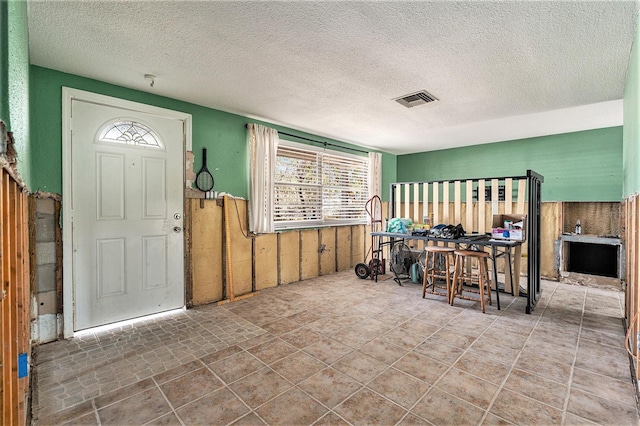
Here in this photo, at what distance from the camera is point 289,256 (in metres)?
4.95

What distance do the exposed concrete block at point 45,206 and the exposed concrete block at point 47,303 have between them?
0.76 metres

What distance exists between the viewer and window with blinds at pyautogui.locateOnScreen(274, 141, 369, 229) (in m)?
4.88

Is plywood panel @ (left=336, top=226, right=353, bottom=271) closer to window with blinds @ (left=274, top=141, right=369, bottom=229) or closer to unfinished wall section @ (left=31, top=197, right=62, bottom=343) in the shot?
window with blinds @ (left=274, top=141, right=369, bottom=229)

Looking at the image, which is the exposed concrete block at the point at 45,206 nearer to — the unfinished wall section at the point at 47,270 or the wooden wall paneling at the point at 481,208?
the unfinished wall section at the point at 47,270

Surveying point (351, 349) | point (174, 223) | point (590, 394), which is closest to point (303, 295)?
point (351, 349)

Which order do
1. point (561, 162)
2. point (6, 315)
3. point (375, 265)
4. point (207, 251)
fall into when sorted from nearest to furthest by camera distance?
point (6, 315) → point (207, 251) → point (375, 265) → point (561, 162)

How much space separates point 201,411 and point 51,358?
65.6 inches

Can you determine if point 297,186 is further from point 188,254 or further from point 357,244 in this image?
point 188,254

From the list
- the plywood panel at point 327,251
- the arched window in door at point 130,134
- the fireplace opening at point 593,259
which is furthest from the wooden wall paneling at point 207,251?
the fireplace opening at point 593,259

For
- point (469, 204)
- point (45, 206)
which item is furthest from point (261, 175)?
point (469, 204)

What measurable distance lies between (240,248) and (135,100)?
86.6 inches

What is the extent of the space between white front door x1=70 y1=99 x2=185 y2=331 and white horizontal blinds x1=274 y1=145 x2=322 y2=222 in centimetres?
156

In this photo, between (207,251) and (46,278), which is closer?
(46,278)

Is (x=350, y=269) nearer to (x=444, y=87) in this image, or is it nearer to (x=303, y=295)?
(x=303, y=295)
